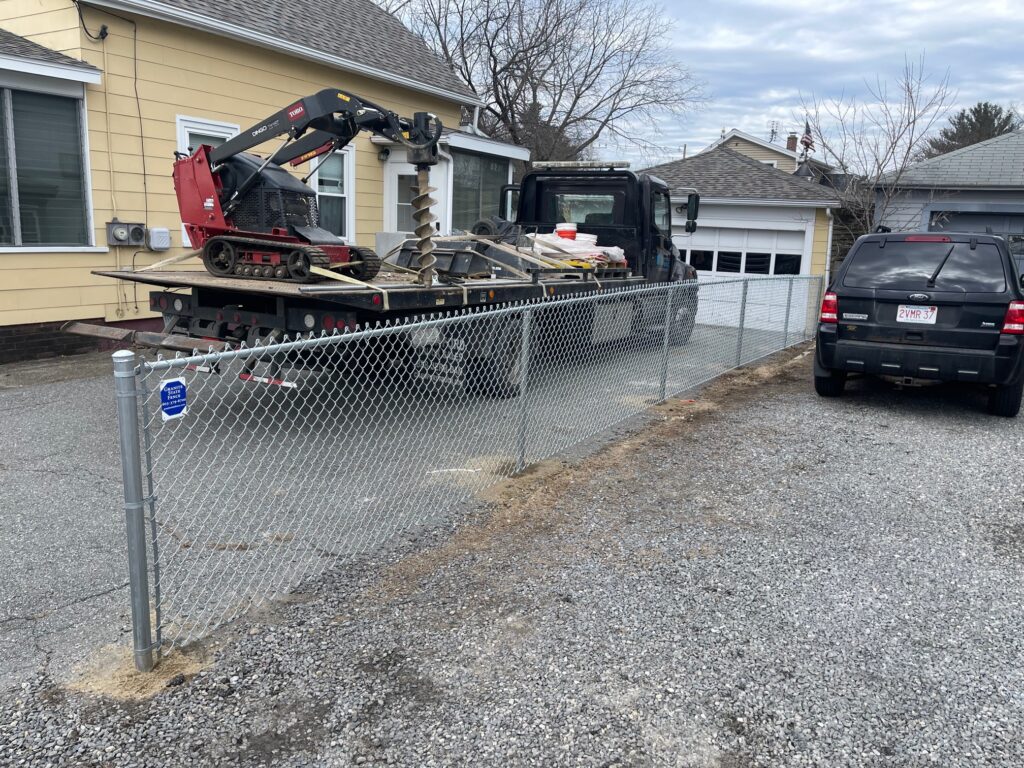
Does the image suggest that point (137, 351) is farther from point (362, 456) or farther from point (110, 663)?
point (110, 663)

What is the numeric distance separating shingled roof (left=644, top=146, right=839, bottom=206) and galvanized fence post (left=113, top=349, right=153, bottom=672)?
1427 cm

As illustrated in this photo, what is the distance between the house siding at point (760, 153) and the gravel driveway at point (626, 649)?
101ft

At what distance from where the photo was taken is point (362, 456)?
5965mm

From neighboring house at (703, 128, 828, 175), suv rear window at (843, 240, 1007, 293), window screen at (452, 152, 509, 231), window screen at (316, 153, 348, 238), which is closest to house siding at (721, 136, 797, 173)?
neighboring house at (703, 128, 828, 175)

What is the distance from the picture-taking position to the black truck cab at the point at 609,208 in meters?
10.6

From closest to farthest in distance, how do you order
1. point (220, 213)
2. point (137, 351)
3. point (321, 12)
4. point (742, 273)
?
1. point (220, 213)
2. point (137, 351)
3. point (321, 12)
4. point (742, 273)

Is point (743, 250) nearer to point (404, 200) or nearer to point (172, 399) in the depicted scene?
point (404, 200)

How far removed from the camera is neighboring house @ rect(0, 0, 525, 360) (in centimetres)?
861

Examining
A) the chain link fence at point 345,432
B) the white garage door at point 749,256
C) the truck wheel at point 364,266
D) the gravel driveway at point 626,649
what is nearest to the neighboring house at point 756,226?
the white garage door at point 749,256

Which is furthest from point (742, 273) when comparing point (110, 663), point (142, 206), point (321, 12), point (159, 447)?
point (110, 663)

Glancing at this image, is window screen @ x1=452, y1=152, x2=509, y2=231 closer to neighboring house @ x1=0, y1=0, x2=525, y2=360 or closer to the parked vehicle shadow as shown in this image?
neighboring house @ x1=0, y1=0, x2=525, y2=360

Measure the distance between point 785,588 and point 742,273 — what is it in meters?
12.9

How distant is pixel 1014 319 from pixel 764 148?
30.4 m

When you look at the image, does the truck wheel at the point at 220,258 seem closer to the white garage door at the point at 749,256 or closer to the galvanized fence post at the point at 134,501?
the galvanized fence post at the point at 134,501
